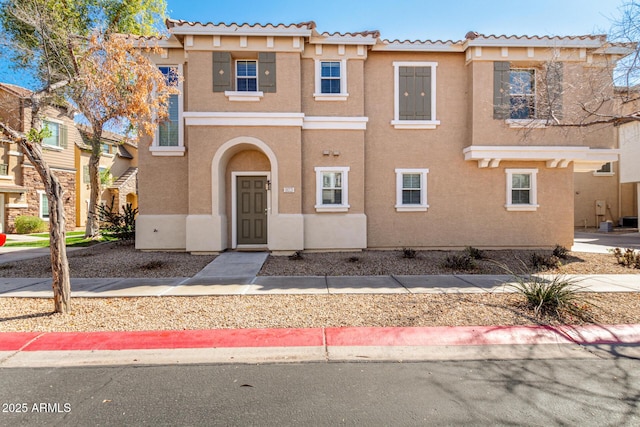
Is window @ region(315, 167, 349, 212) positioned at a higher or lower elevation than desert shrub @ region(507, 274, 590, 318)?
higher

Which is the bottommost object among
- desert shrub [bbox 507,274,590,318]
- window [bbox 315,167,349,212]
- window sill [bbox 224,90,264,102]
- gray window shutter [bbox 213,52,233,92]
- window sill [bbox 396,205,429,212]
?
desert shrub [bbox 507,274,590,318]

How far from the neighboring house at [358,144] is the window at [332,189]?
36 mm

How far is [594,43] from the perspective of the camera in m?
10.3

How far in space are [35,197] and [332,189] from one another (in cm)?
→ 1996

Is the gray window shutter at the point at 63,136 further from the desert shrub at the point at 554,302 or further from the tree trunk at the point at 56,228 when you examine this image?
the desert shrub at the point at 554,302

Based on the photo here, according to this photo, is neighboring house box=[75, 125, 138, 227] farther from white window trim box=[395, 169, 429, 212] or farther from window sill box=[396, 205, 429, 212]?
window sill box=[396, 205, 429, 212]

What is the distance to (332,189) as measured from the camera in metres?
10.8

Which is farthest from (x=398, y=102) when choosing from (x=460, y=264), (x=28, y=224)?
(x=28, y=224)

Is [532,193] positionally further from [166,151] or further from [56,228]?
[56,228]

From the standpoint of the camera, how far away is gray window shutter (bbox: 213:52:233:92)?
10.2 meters

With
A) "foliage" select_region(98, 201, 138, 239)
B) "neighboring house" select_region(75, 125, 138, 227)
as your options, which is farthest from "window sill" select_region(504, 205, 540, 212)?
"neighboring house" select_region(75, 125, 138, 227)

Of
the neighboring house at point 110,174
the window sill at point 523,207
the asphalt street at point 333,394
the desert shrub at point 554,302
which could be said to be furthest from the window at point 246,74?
the neighboring house at point 110,174

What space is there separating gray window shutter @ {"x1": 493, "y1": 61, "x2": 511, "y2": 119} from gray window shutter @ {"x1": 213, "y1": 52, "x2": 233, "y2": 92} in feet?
29.6

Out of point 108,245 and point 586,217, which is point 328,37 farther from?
point 586,217
